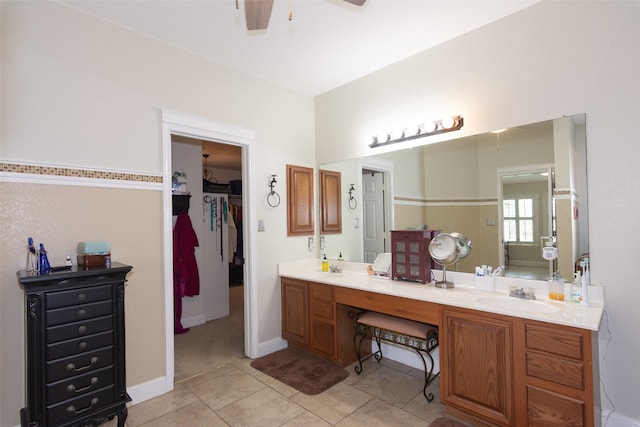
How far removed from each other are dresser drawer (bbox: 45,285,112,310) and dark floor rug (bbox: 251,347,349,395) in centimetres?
158

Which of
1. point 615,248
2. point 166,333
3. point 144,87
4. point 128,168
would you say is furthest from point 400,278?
point 144,87

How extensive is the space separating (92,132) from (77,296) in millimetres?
1182

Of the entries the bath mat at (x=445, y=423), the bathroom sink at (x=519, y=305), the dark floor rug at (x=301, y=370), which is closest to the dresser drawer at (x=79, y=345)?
the dark floor rug at (x=301, y=370)

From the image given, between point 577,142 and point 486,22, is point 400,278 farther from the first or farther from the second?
point 486,22

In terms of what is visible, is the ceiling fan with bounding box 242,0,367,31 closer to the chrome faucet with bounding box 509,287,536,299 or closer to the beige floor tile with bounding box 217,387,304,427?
the chrome faucet with bounding box 509,287,536,299

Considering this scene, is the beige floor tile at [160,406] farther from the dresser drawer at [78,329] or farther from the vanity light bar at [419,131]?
the vanity light bar at [419,131]

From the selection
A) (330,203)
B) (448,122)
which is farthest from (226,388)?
(448,122)

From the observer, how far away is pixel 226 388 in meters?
2.68

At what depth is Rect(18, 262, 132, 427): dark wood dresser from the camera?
5.92 feet

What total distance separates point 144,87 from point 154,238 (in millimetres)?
1230

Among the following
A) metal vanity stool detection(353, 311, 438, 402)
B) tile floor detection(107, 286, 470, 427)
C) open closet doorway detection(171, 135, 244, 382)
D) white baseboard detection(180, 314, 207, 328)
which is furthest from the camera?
white baseboard detection(180, 314, 207, 328)

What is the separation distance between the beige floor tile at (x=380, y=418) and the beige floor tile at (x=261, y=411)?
39 centimetres

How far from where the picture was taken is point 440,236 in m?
2.67

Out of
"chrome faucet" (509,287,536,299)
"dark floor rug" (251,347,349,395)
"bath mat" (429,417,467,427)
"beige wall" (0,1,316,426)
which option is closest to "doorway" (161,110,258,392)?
"beige wall" (0,1,316,426)
